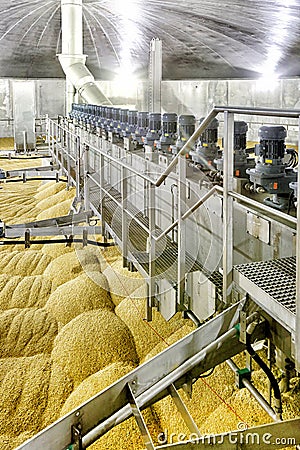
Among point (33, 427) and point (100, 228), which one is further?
point (100, 228)

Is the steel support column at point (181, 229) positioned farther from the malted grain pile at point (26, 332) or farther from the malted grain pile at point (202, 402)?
the malted grain pile at point (26, 332)

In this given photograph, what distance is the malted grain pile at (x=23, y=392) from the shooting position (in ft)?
10.1

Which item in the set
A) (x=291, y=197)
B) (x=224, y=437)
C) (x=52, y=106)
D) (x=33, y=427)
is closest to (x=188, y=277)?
(x=291, y=197)

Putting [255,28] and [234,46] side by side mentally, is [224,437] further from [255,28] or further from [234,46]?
[234,46]

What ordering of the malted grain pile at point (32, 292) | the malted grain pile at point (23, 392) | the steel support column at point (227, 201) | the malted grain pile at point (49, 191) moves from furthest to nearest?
the malted grain pile at point (49, 191)
the malted grain pile at point (32, 292)
the malted grain pile at point (23, 392)
the steel support column at point (227, 201)

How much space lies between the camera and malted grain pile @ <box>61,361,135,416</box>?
3156 millimetres

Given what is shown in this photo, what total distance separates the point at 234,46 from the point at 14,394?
8787 mm

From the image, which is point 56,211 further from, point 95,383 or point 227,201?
point 227,201

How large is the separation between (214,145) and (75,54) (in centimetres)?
594

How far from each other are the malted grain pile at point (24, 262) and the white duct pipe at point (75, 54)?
12.8ft

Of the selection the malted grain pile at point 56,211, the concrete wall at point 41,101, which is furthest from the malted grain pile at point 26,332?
the concrete wall at point 41,101

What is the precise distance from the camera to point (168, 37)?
1095cm

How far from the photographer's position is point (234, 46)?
400 inches

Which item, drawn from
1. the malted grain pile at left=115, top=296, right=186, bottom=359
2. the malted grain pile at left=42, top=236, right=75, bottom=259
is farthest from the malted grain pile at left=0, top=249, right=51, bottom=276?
the malted grain pile at left=115, top=296, right=186, bottom=359
